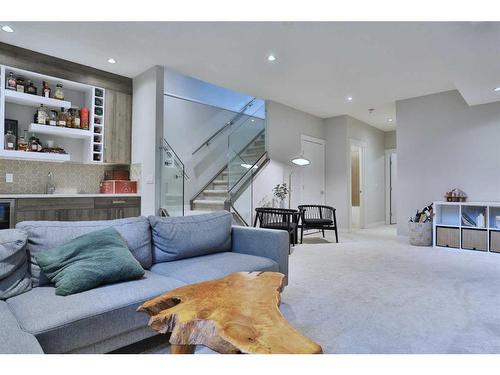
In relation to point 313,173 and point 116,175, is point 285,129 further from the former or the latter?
point 116,175

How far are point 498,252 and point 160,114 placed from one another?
5.69 metres

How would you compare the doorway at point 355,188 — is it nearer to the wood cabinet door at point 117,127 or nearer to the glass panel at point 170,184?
the glass panel at point 170,184

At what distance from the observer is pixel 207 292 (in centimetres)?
154

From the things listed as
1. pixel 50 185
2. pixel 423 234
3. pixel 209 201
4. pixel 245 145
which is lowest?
pixel 423 234

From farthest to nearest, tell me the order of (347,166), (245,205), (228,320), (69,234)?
(347,166), (245,205), (69,234), (228,320)

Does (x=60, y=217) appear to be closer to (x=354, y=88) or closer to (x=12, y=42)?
(x=12, y=42)

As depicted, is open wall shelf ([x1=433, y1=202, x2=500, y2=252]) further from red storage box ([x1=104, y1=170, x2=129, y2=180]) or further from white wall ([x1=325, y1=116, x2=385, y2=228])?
red storage box ([x1=104, y1=170, x2=129, y2=180])

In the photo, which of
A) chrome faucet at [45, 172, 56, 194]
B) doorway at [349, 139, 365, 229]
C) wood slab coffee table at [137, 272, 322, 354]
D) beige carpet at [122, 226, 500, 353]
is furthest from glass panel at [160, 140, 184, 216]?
doorway at [349, 139, 365, 229]

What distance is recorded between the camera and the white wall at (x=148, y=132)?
462 cm

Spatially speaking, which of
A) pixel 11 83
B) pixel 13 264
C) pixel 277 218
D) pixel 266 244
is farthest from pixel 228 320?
pixel 11 83

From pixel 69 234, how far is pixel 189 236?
2.88 ft

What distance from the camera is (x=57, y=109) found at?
4566 mm
